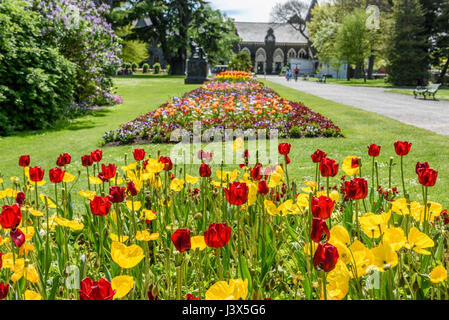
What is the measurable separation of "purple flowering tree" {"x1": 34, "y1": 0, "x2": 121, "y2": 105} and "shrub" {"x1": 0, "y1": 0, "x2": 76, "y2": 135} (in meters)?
0.99

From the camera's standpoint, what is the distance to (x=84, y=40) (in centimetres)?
1322

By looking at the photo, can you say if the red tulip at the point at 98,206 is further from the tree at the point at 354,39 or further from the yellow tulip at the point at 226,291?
the tree at the point at 354,39

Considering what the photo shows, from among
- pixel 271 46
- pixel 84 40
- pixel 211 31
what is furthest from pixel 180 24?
pixel 271 46

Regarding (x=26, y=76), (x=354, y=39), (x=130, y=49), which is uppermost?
(x=354, y=39)

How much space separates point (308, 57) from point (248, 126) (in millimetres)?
69392

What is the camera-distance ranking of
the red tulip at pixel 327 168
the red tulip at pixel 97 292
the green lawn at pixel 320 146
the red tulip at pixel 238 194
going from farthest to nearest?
the green lawn at pixel 320 146
the red tulip at pixel 327 168
the red tulip at pixel 238 194
the red tulip at pixel 97 292

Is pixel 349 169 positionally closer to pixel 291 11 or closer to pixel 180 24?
pixel 180 24

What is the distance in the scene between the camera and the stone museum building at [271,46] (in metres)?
74.1

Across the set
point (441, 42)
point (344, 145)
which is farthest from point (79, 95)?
point (441, 42)

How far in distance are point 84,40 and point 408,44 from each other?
27.5 meters

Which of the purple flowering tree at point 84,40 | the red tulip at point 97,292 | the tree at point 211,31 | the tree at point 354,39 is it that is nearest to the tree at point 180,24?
the tree at point 211,31

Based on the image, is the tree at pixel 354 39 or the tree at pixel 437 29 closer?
the tree at pixel 437 29

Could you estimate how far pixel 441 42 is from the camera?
33.5m

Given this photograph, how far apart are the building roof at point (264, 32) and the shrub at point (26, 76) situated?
217ft
